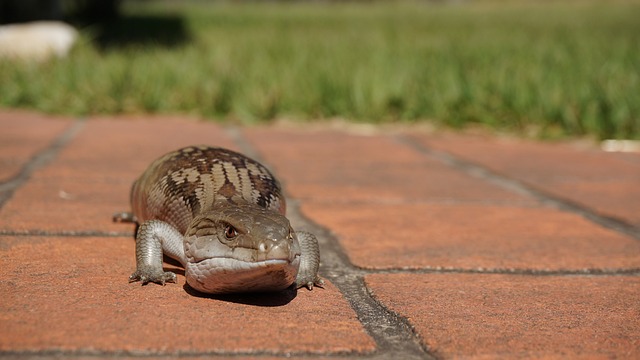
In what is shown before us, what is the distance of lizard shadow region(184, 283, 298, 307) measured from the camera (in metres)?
2.15

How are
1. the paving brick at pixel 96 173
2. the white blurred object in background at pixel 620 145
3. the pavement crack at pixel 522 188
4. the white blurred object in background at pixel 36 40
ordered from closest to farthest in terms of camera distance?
1. the paving brick at pixel 96 173
2. the pavement crack at pixel 522 188
3. the white blurred object in background at pixel 620 145
4. the white blurred object in background at pixel 36 40

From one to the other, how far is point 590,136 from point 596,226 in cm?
216

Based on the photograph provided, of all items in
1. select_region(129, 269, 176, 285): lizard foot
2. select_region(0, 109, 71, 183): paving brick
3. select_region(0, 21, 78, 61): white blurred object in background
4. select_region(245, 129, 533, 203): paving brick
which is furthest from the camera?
select_region(0, 21, 78, 61): white blurred object in background

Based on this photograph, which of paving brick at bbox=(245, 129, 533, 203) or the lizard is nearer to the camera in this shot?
the lizard

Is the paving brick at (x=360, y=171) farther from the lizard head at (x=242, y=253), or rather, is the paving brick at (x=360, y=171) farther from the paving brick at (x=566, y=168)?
the lizard head at (x=242, y=253)

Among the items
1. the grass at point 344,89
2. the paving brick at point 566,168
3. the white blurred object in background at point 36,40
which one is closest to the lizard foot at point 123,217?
the paving brick at point 566,168

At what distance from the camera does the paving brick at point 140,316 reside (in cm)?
180

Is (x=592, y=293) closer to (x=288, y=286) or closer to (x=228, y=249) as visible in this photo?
(x=288, y=286)

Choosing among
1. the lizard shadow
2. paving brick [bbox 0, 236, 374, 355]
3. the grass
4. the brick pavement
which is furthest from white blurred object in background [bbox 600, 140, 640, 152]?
the lizard shadow

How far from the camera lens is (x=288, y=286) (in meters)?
2.22

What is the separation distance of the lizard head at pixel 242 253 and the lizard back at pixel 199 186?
169mm

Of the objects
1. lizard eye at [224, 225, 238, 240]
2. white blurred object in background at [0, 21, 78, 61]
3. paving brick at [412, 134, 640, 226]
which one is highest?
lizard eye at [224, 225, 238, 240]

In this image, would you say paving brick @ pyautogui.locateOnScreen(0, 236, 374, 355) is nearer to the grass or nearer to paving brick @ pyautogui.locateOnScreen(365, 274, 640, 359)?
paving brick @ pyautogui.locateOnScreen(365, 274, 640, 359)

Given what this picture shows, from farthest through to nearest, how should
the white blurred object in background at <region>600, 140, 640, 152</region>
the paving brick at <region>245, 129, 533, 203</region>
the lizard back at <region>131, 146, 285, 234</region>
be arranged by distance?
the white blurred object in background at <region>600, 140, 640, 152</region>, the paving brick at <region>245, 129, 533, 203</region>, the lizard back at <region>131, 146, 285, 234</region>
